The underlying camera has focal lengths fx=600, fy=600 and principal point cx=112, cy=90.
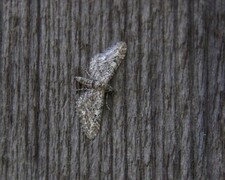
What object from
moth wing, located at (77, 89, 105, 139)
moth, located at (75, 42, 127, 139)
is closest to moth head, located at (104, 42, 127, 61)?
moth, located at (75, 42, 127, 139)

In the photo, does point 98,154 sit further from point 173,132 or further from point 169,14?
point 169,14

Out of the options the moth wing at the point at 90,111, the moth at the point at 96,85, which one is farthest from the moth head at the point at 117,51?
the moth wing at the point at 90,111

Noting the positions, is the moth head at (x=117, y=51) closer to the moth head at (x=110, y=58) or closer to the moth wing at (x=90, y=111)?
the moth head at (x=110, y=58)

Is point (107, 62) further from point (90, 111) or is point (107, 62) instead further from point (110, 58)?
point (90, 111)

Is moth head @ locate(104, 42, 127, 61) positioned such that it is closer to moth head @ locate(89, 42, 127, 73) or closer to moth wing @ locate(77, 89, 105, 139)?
moth head @ locate(89, 42, 127, 73)

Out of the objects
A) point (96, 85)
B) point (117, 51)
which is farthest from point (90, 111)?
point (117, 51)

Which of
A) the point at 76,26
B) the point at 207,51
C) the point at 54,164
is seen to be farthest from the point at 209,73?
the point at 54,164
